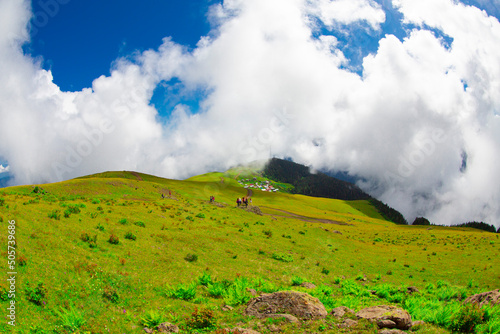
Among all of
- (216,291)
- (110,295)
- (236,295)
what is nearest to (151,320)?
(110,295)

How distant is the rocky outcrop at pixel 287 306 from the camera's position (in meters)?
10.2

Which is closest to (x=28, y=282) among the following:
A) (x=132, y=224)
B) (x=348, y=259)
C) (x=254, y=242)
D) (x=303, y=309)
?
(x=303, y=309)

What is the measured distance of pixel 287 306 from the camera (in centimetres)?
1048

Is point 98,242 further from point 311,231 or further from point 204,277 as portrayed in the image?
point 311,231

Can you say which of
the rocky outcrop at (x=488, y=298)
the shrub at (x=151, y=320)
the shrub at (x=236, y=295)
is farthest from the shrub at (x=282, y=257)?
the shrub at (x=151, y=320)

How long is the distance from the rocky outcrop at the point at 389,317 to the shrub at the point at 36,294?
41.7 feet

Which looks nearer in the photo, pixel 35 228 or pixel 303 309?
pixel 303 309

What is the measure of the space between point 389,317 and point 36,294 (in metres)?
13.7

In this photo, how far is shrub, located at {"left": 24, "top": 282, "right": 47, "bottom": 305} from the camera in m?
9.09

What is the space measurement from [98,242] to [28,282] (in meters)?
5.92

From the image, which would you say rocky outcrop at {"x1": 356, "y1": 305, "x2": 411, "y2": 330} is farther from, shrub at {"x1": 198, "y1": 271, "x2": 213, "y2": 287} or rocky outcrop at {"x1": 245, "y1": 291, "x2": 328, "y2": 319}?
shrub at {"x1": 198, "y1": 271, "x2": 213, "y2": 287}

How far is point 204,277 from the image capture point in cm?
1459

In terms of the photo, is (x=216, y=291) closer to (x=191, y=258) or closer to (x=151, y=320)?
(x=151, y=320)

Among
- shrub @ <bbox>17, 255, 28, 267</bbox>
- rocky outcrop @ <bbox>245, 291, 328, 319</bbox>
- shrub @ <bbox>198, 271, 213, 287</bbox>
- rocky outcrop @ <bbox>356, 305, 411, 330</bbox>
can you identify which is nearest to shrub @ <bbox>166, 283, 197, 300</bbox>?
shrub @ <bbox>198, 271, 213, 287</bbox>
